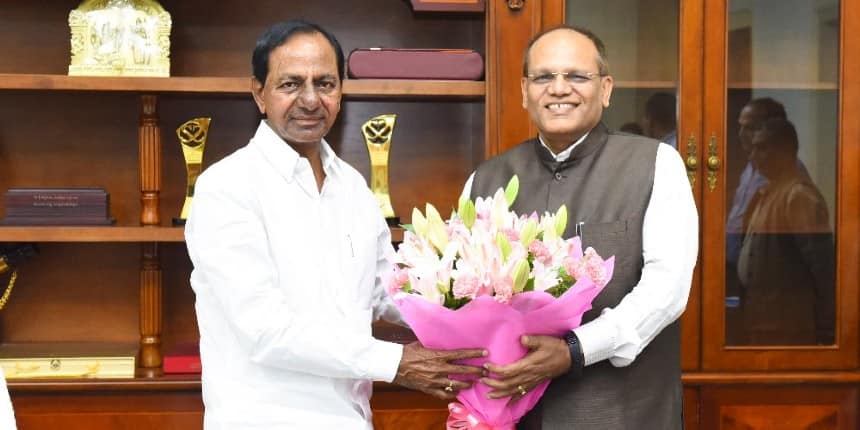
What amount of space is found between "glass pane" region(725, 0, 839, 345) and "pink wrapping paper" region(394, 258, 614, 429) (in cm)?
108

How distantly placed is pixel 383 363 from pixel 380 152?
1099mm

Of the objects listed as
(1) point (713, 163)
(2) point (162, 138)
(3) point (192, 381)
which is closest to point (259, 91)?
(3) point (192, 381)

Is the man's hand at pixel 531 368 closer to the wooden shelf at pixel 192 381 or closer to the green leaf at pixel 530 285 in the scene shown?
the green leaf at pixel 530 285

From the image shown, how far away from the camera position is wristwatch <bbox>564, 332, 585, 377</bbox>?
172 cm

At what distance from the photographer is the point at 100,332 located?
295 centimetres

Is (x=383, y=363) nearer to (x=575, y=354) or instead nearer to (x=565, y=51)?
(x=575, y=354)

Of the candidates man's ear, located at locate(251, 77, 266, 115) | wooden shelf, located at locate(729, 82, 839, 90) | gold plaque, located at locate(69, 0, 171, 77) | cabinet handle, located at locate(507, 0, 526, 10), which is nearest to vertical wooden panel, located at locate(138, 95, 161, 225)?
gold plaque, located at locate(69, 0, 171, 77)

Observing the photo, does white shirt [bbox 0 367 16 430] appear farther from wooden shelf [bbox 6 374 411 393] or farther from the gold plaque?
the gold plaque

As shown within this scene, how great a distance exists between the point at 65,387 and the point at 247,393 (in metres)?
1.07

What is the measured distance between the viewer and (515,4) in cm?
253

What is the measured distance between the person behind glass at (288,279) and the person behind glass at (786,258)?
1258mm

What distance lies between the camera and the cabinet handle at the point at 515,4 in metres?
2.53

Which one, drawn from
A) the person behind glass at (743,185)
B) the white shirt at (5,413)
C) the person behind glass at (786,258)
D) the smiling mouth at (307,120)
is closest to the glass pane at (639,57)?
the person behind glass at (743,185)

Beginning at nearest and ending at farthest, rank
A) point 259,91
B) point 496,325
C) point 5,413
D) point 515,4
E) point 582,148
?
point 5,413 < point 496,325 < point 259,91 < point 582,148 < point 515,4
